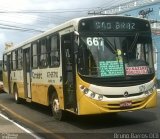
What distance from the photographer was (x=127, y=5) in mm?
59094

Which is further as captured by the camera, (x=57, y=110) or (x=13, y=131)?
(x=57, y=110)

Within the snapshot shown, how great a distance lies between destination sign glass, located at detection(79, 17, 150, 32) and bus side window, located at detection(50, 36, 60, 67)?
192 cm

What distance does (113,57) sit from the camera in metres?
13.1

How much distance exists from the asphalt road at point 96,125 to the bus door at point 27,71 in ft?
7.03

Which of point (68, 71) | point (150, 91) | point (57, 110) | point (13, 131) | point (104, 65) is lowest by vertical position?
point (13, 131)

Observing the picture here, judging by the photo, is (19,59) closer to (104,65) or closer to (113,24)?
(113,24)

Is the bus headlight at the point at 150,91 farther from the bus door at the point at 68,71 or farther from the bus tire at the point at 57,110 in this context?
the bus tire at the point at 57,110

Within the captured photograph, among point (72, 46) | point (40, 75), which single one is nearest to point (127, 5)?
point (40, 75)

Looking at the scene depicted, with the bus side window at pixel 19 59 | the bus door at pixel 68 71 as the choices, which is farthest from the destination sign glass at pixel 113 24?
the bus side window at pixel 19 59

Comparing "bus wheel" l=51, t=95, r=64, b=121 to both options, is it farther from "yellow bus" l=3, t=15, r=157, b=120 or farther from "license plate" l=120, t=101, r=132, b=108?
"license plate" l=120, t=101, r=132, b=108

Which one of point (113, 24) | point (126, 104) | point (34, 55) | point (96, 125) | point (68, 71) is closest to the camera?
point (126, 104)

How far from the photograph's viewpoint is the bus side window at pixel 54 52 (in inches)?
584

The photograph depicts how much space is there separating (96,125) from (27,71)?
6876 millimetres

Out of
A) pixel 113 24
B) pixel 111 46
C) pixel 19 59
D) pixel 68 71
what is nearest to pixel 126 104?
pixel 111 46
